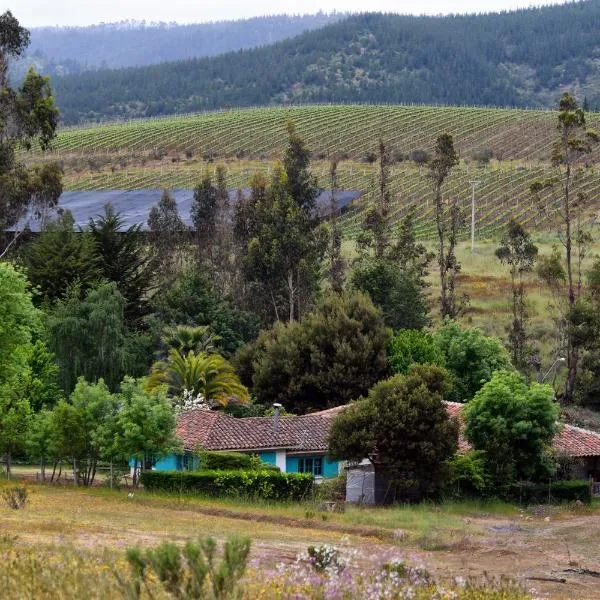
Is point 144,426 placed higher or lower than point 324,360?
lower

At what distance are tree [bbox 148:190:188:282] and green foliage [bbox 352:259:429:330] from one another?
12060 mm

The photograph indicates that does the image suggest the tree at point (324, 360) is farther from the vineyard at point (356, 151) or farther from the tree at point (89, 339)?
the vineyard at point (356, 151)

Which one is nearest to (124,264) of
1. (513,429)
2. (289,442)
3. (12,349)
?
(12,349)

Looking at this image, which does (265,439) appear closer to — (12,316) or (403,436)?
(403,436)

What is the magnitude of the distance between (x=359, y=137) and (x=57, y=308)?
89.9m

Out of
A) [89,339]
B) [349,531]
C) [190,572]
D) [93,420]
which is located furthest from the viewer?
[89,339]

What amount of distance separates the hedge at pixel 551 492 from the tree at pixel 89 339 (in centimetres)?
1943

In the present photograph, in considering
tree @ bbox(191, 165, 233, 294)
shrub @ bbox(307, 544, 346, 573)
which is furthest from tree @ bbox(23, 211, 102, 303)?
shrub @ bbox(307, 544, 346, 573)

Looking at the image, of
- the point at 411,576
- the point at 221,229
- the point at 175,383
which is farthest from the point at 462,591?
the point at 221,229

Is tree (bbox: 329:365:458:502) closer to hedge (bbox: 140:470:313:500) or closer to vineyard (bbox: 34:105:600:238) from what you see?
hedge (bbox: 140:470:313:500)

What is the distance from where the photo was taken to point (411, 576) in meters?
16.9

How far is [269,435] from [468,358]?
13.3 m

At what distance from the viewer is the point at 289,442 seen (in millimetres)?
44938

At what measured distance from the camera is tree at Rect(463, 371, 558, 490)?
42000mm
